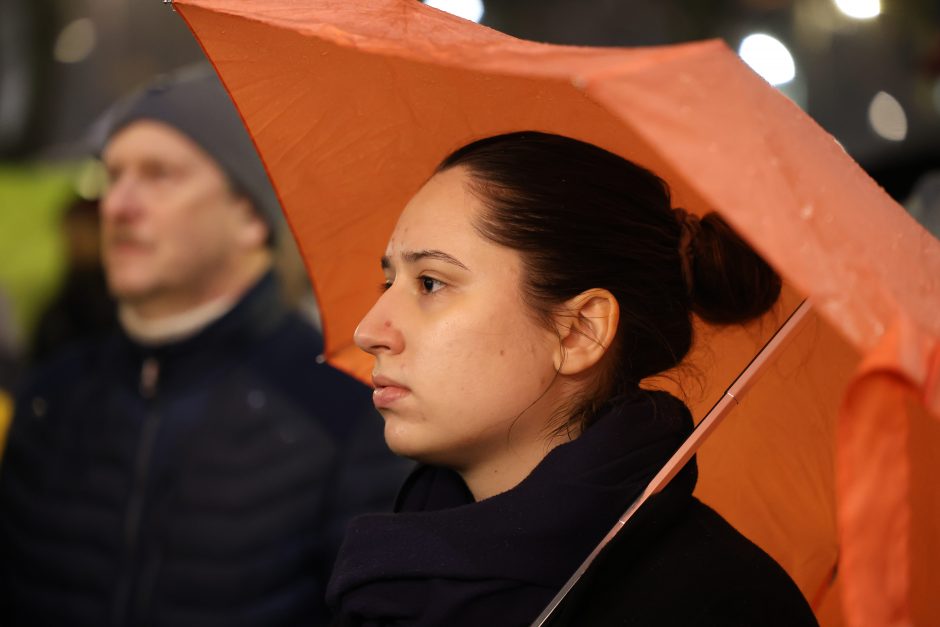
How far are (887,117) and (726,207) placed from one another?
3.26 metres

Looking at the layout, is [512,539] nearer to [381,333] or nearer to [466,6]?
[381,333]

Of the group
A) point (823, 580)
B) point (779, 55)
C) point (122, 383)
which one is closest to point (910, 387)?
point (823, 580)

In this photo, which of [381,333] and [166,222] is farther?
[166,222]

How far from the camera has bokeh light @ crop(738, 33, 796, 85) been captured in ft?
13.4

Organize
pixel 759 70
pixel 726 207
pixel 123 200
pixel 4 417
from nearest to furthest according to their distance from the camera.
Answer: pixel 726 207, pixel 123 200, pixel 4 417, pixel 759 70

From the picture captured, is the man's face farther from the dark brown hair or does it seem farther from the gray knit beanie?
the dark brown hair

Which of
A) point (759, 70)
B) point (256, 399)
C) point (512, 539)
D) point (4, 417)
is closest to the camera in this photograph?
point (512, 539)

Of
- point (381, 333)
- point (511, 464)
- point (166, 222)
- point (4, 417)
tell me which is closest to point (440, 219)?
point (381, 333)

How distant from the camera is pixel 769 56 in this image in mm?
4148

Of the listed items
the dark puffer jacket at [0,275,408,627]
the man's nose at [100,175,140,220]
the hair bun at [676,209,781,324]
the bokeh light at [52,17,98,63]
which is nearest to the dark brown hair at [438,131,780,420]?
the hair bun at [676,209,781,324]

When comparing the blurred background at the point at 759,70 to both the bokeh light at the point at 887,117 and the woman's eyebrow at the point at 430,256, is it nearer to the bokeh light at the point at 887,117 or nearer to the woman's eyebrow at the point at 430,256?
Answer: the bokeh light at the point at 887,117

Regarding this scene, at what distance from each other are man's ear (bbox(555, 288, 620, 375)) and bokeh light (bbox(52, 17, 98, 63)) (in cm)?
425

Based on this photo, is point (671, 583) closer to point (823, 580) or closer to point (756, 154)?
point (823, 580)

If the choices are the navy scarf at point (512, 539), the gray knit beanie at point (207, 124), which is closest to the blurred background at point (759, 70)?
the gray knit beanie at point (207, 124)
